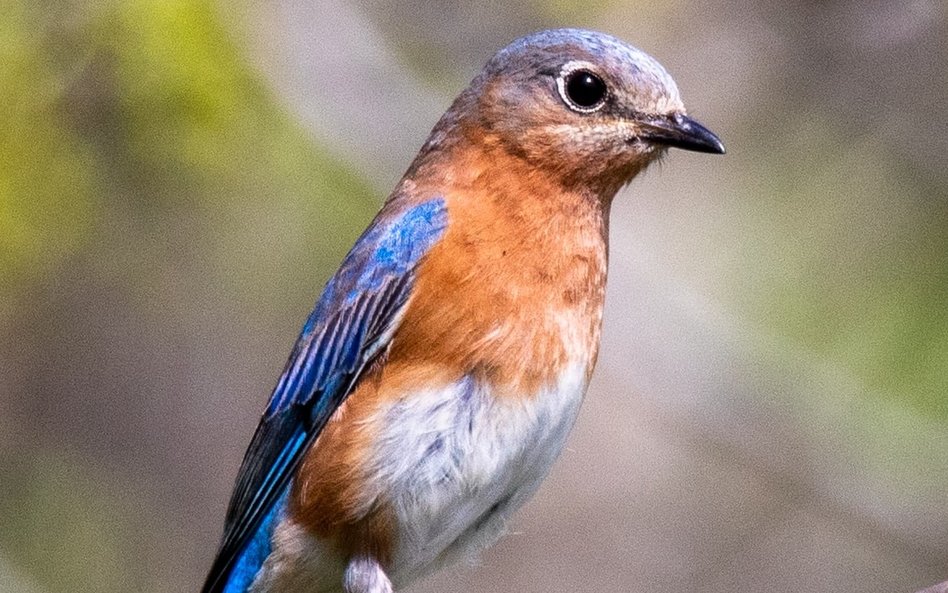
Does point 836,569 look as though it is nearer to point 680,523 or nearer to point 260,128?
point 680,523

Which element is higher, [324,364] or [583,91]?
[583,91]

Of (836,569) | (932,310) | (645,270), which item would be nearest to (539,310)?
(645,270)

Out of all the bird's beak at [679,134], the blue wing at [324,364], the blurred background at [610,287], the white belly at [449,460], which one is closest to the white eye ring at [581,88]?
the bird's beak at [679,134]

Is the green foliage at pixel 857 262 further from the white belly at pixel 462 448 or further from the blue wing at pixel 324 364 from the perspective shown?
the blue wing at pixel 324 364

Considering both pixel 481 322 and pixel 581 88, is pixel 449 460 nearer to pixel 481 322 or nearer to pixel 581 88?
pixel 481 322

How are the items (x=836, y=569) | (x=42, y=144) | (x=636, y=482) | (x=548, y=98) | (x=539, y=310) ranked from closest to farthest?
A: (x=539, y=310), (x=548, y=98), (x=42, y=144), (x=836, y=569), (x=636, y=482)

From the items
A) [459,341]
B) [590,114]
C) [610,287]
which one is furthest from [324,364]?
[610,287]
